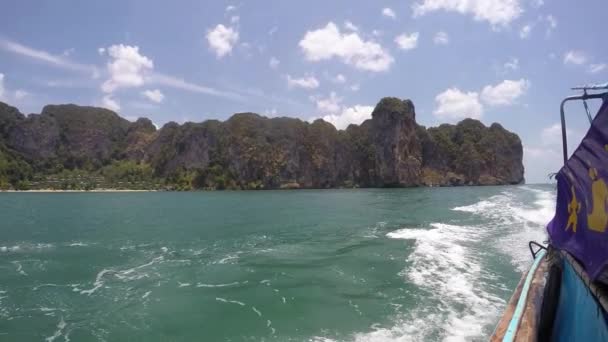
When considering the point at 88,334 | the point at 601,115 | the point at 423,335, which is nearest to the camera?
the point at 601,115

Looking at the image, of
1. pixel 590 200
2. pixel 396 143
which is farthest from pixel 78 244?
pixel 396 143

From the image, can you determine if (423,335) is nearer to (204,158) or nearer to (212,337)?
(212,337)

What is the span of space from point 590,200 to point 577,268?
34.1 inches

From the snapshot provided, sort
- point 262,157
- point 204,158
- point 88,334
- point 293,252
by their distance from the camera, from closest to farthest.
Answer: point 88,334 < point 293,252 < point 262,157 < point 204,158

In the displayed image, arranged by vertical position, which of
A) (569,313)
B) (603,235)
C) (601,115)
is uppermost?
(601,115)

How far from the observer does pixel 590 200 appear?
4125 mm

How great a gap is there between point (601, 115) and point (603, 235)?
134 centimetres

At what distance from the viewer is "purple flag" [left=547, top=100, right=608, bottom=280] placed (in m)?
3.71

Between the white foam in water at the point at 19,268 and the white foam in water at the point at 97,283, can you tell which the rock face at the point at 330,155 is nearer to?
the white foam in water at the point at 19,268

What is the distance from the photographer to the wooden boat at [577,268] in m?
3.67

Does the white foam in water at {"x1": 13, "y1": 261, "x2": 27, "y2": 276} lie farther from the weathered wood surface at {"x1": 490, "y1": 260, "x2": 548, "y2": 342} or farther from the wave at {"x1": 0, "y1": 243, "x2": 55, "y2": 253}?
the weathered wood surface at {"x1": 490, "y1": 260, "x2": 548, "y2": 342}

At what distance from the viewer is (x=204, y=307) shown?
10.5 metres

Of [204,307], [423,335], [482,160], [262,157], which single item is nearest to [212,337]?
[204,307]

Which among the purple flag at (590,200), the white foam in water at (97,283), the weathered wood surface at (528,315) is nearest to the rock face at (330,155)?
the white foam in water at (97,283)
